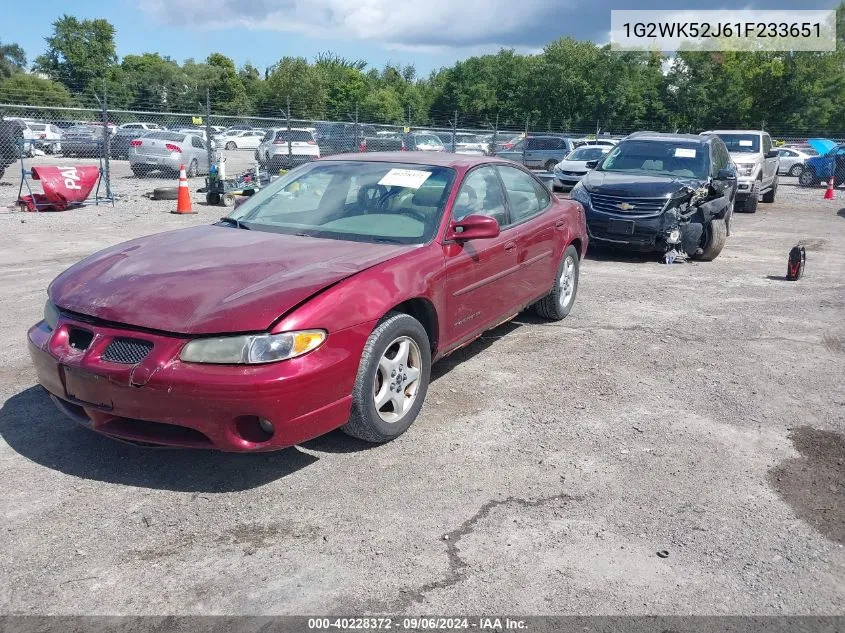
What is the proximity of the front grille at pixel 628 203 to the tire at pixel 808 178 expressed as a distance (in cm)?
1955

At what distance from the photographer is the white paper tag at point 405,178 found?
487cm

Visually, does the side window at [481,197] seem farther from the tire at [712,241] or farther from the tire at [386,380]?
the tire at [712,241]

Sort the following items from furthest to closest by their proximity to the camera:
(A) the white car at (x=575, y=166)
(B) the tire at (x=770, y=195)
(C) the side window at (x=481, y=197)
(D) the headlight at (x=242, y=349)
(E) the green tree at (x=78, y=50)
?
1. (E) the green tree at (x=78, y=50)
2. (B) the tire at (x=770, y=195)
3. (A) the white car at (x=575, y=166)
4. (C) the side window at (x=481, y=197)
5. (D) the headlight at (x=242, y=349)

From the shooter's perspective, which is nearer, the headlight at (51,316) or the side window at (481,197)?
the headlight at (51,316)

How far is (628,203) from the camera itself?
9.88m

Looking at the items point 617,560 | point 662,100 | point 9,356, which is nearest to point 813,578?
point 617,560

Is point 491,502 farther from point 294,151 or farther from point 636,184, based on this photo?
point 294,151

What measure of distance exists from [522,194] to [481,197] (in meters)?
0.81

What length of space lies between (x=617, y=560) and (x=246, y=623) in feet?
4.88

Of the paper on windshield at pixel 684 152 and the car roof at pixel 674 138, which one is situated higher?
the car roof at pixel 674 138

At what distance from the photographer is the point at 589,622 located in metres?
2.67

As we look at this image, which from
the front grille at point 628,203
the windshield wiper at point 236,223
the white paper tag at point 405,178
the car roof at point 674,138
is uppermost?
the car roof at point 674,138

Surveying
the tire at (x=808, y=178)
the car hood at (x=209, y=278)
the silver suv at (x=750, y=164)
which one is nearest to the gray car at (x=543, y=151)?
the tire at (x=808, y=178)

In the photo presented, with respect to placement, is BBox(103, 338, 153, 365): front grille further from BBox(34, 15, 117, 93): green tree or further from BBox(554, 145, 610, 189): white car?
BBox(34, 15, 117, 93): green tree
